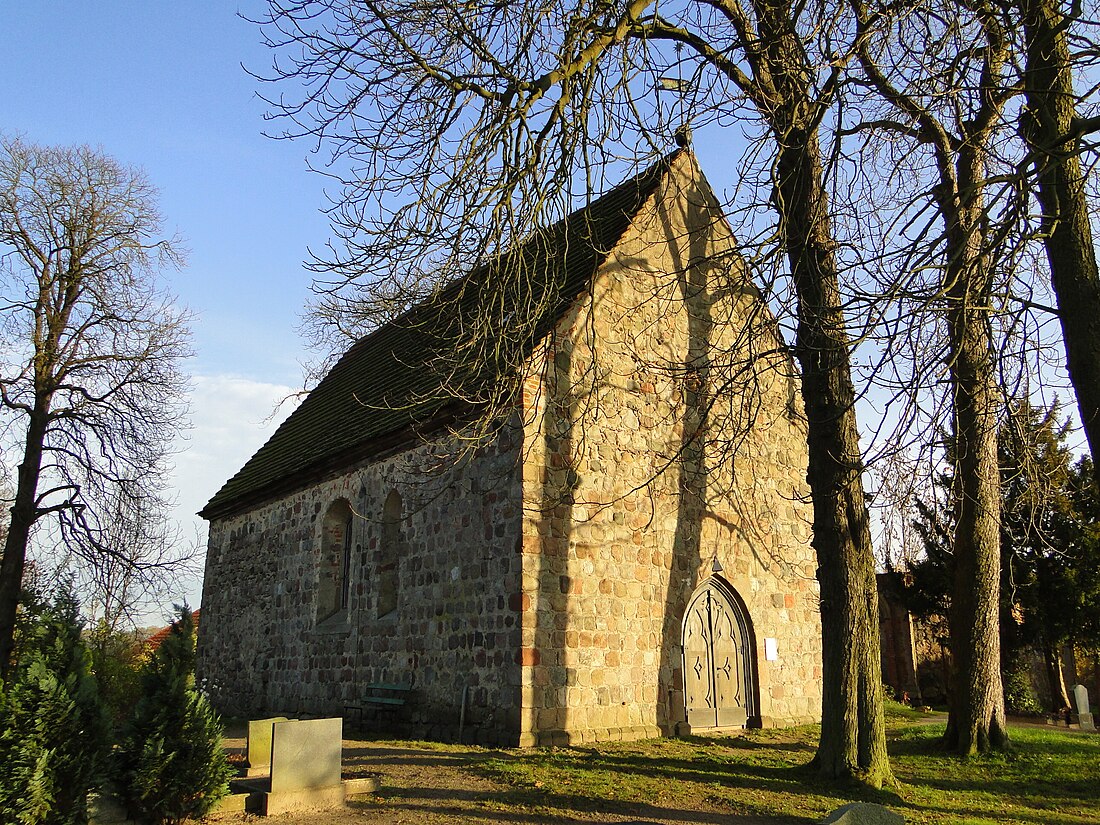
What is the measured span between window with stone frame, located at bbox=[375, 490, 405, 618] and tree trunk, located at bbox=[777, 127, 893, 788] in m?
7.09

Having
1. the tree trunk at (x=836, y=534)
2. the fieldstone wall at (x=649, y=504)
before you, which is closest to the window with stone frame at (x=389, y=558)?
the fieldstone wall at (x=649, y=504)

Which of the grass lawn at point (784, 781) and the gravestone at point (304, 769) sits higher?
the gravestone at point (304, 769)

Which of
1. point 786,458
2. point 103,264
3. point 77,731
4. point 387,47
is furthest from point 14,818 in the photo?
point 103,264

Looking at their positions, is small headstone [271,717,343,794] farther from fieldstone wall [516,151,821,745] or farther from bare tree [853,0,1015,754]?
bare tree [853,0,1015,754]

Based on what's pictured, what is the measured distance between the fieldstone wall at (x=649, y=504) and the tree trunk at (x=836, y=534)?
585 millimetres

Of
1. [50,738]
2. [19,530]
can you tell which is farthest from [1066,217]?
[19,530]

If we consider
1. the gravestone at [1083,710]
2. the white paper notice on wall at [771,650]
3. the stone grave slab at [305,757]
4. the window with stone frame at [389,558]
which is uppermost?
the window with stone frame at [389,558]

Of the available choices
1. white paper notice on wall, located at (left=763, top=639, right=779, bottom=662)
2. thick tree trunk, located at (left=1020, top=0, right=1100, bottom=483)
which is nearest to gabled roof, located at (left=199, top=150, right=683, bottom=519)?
thick tree trunk, located at (left=1020, top=0, right=1100, bottom=483)

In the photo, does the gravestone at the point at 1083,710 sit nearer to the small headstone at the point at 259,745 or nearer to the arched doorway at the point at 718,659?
the arched doorway at the point at 718,659

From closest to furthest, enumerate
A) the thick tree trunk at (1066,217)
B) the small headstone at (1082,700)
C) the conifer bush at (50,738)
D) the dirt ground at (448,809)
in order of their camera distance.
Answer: the conifer bush at (50,738) < the thick tree trunk at (1066,217) < the dirt ground at (448,809) < the small headstone at (1082,700)

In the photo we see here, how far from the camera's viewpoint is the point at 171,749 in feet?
22.1

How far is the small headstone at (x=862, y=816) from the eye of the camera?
504cm

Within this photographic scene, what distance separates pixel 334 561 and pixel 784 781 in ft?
31.3

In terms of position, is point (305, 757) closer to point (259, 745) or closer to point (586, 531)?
point (259, 745)
